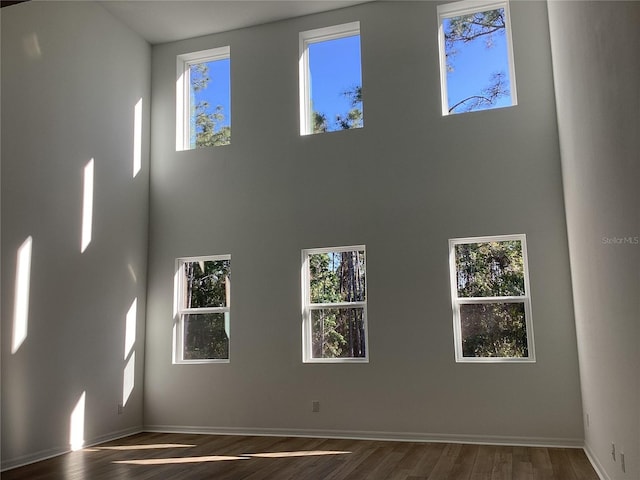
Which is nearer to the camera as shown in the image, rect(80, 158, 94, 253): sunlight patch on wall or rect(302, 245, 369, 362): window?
rect(80, 158, 94, 253): sunlight patch on wall

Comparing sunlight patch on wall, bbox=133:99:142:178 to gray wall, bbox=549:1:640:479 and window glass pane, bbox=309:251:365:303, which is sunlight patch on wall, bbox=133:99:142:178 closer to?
window glass pane, bbox=309:251:365:303

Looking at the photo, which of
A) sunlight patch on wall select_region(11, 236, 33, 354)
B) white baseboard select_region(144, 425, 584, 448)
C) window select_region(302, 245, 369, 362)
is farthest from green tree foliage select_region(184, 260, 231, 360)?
sunlight patch on wall select_region(11, 236, 33, 354)

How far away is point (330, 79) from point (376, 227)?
1.92 meters

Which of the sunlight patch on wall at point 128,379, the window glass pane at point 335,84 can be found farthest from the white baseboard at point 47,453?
the window glass pane at point 335,84

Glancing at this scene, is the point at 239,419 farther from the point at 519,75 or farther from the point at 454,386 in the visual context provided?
the point at 519,75

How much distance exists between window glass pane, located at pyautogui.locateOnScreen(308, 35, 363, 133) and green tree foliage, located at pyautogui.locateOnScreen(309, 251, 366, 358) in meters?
1.55

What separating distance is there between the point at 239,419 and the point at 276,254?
187cm

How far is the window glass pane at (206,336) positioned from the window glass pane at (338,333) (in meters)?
1.08

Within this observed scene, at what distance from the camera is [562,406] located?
5.12m

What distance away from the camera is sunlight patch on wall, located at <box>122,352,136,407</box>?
6.18 meters

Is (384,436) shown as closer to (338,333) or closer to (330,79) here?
(338,333)

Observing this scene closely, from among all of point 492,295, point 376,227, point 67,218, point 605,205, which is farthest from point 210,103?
point 605,205

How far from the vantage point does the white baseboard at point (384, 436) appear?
5.12 meters

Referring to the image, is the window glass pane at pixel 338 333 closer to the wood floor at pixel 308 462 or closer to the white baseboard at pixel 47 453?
the wood floor at pixel 308 462
